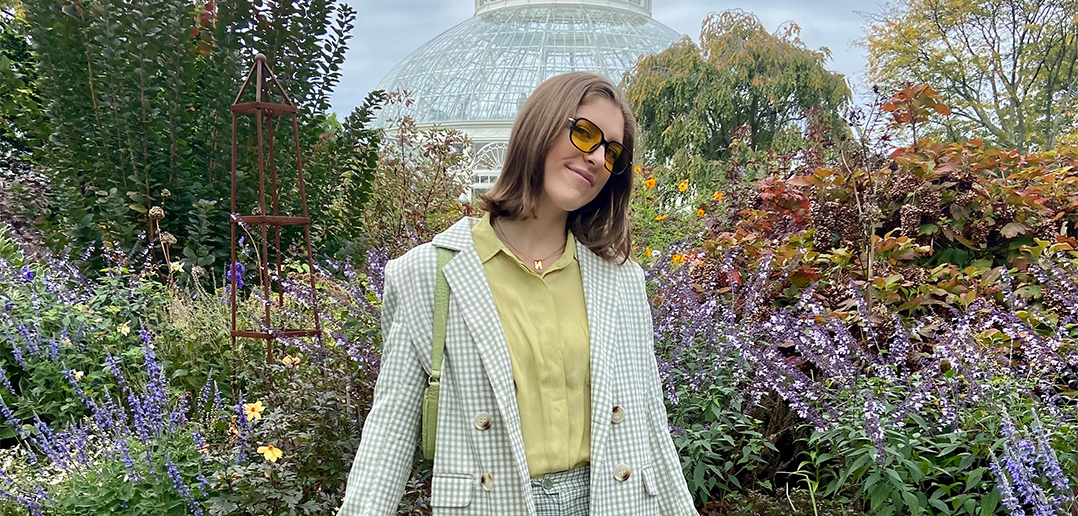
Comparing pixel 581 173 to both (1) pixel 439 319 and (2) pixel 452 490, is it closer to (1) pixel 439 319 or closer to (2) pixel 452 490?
(1) pixel 439 319

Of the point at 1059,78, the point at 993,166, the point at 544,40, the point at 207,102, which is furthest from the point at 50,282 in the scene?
the point at 1059,78

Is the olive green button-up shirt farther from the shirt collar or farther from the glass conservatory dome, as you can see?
the glass conservatory dome

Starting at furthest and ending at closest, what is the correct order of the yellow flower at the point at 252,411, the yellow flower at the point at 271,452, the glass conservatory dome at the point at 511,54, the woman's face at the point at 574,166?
the glass conservatory dome at the point at 511,54
the yellow flower at the point at 252,411
the yellow flower at the point at 271,452
the woman's face at the point at 574,166

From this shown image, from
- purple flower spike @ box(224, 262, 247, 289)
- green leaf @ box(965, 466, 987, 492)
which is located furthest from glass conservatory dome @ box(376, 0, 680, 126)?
green leaf @ box(965, 466, 987, 492)

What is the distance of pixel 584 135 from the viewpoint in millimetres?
1489

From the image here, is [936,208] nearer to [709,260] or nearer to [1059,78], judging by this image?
[709,260]

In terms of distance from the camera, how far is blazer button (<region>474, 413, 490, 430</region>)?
144cm

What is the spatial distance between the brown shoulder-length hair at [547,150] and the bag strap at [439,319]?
0.18 metres

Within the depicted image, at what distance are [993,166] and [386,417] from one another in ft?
12.0

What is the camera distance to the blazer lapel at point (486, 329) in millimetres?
1405

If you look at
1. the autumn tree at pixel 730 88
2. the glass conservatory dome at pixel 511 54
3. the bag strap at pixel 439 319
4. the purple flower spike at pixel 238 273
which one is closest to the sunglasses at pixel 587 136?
the bag strap at pixel 439 319

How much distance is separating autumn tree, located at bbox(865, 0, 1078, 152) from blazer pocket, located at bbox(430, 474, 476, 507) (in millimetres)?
19663

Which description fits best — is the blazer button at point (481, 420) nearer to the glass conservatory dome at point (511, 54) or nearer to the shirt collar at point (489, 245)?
the shirt collar at point (489, 245)

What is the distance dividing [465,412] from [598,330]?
0.98ft
